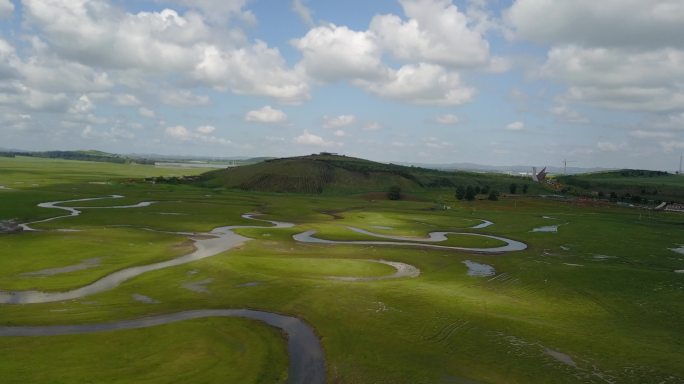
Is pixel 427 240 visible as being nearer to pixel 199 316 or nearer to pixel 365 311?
pixel 365 311

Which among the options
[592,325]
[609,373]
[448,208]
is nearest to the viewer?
[609,373]

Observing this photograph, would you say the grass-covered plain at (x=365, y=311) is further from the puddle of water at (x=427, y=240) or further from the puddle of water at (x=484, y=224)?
the puddle of water at (x=484, y=224)

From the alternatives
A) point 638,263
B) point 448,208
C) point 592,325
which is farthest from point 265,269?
point 448,208

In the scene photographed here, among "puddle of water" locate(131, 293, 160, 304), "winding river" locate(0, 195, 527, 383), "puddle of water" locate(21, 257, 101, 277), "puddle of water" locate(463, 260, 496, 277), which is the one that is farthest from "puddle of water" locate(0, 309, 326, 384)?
"puddle of water" locate(463, 260, 496, 277)

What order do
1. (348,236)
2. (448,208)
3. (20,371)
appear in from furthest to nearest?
(448,208) → (348,236) → (20,371)

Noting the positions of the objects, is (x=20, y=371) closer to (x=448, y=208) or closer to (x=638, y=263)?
(x=638, y=263)

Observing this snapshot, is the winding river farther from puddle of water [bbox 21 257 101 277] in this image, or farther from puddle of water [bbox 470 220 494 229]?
puddle of water [bbox 470 220 494 229]

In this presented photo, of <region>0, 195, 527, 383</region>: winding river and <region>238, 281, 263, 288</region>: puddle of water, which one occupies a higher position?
<region>238, 281, 263, 288</region>: puddle of water
